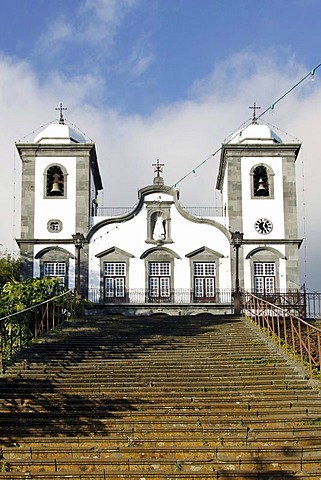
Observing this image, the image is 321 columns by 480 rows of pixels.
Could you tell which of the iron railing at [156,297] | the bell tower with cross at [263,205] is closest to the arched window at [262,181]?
the bell tower with cross at [263,205]

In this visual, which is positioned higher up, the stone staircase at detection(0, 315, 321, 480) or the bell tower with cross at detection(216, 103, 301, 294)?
the bell tower with cross at detection(216, 103, 301, 294)

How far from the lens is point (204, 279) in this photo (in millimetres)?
30266

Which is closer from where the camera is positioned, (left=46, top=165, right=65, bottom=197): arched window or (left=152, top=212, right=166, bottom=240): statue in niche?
(left=152, top=212, right=166, bottom=240): statue in niche

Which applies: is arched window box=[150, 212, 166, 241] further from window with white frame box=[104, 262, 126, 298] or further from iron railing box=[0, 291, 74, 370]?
iron railing box=[0, 291, 74, 370]

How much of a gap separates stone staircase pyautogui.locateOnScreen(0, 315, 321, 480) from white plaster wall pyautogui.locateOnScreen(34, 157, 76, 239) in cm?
1380

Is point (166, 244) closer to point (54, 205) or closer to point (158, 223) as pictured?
point (158, 223)

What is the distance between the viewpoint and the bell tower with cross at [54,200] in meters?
30.4

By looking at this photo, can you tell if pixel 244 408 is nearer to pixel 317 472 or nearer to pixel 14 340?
pixel 317 472

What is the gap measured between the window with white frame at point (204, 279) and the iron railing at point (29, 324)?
800 centimetres

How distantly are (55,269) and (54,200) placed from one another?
3042 millimetres

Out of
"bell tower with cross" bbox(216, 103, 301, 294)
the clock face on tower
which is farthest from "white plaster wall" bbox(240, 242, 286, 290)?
the clock face on tower

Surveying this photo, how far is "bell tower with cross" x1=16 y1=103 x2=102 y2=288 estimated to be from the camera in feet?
99.7

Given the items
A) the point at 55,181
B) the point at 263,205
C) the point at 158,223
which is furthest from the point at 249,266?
the point at 55,181

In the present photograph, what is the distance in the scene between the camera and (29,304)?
66.8ft
